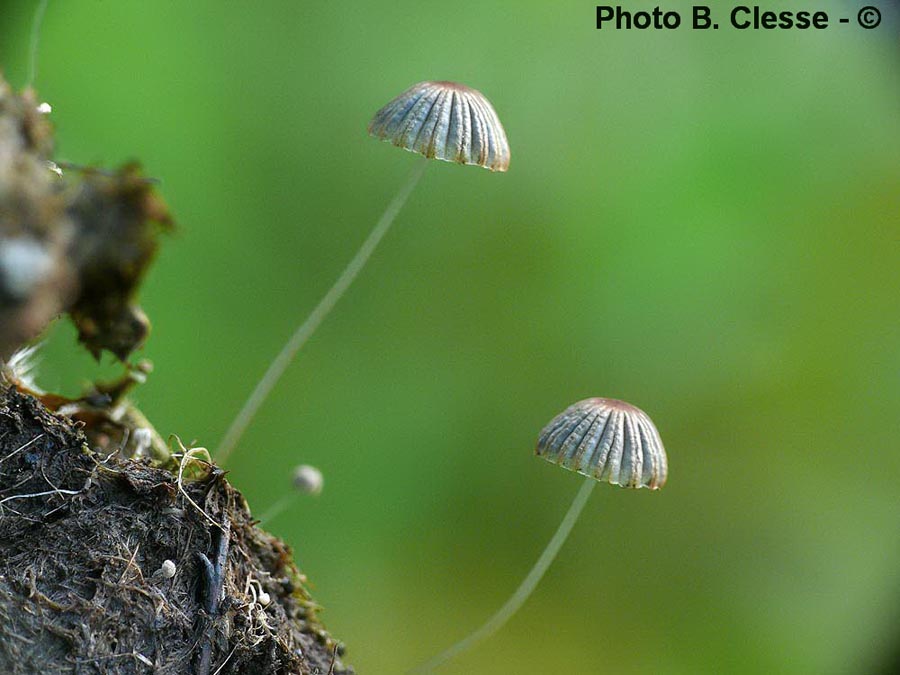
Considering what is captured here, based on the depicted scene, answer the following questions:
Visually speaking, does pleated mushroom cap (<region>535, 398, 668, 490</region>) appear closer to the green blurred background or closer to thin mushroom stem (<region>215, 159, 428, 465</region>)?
thin mushroom stem (<region>215, 159, 428, 465</region>)

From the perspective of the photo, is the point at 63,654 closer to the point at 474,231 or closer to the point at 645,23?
the point at 474,231

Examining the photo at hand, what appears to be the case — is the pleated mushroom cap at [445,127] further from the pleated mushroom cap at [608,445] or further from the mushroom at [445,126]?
the pleated mushroom cap at [608,445]

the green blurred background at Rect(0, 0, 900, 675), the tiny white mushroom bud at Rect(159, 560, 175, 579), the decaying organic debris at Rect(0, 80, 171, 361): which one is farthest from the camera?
the green blurred background at Rect(0, 0, 900, 675)

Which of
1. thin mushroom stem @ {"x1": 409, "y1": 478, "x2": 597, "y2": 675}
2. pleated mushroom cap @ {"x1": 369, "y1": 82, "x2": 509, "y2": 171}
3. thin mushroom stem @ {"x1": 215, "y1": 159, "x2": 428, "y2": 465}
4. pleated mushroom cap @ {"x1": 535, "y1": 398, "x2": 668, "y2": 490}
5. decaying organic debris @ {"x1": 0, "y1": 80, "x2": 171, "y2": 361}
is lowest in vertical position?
thin mushroom stem @ {"x1": 409, "y1": 478, "x2": 597, "y2": 675}

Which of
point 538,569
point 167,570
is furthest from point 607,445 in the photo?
point 167,570

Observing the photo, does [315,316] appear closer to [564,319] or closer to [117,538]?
[117,538]

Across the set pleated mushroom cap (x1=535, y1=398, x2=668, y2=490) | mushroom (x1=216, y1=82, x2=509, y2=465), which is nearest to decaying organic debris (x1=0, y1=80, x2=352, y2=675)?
mushroom (x1=216, y1=82, x2=509, y2=465)
